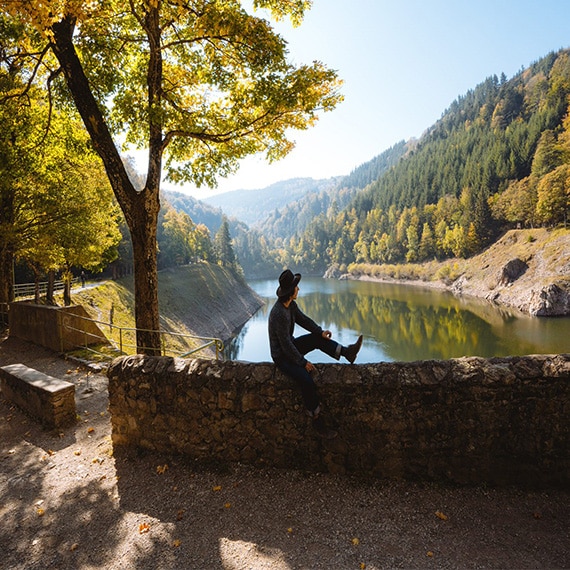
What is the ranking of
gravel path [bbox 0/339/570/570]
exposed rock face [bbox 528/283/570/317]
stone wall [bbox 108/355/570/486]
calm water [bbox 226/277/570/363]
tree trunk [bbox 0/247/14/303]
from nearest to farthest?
gravel path [bbox 0/339/570/570] < stone wall [bbox 108/355/570/486] < tree trunk [bbox 0/247/14/303] < calm water [bbox 226/277/570/363] < exposed rock face [bbox 528/283/570/317]

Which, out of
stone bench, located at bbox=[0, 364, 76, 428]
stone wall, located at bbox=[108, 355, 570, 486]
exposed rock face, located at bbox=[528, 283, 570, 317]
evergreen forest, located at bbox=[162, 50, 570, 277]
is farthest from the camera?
evergreen forest, located at bbox=[162, 50, 570, 277]

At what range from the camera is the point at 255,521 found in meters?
Answer: 4.38

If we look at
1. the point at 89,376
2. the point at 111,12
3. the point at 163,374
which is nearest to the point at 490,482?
the point at 163,374

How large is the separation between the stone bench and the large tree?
1773 mm

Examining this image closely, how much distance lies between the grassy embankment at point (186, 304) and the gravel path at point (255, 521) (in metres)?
12.0

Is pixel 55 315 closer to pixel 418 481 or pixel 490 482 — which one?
pixel 418 481

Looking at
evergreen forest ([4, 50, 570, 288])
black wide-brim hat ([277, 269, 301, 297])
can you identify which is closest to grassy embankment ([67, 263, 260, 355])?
evergreen forest ([4, 50, 570, 288])

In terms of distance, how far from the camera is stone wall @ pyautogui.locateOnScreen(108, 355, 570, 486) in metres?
4.54

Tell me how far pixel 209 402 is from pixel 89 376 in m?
6.16

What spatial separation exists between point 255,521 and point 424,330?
44703 mm

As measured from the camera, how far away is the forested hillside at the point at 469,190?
7912cm

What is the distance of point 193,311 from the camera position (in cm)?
4353

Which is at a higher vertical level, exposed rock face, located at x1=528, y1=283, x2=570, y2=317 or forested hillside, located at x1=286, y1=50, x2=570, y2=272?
forested hillside, located at x1=286, y1=50, x2=570, y2=272

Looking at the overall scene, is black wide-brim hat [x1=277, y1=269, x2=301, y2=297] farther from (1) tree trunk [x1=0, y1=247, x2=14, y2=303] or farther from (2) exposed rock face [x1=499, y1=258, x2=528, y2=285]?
(2) exposed rock face [x1=499, y1=258, x2=528, y2=285]
